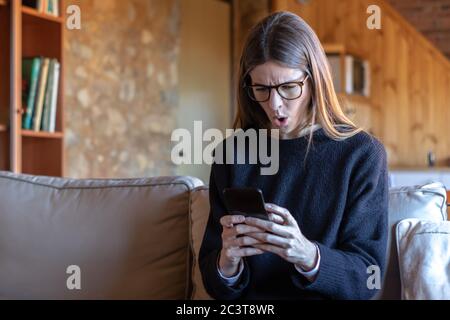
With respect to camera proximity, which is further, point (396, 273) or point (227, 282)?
point (396, 273)

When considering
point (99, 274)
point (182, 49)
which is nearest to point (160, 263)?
point (99, 274)

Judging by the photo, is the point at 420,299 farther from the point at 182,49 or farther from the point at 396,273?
the point at 182,49

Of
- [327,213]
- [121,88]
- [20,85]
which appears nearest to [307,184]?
[327,213]

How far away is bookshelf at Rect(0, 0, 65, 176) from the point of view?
2.57 metres

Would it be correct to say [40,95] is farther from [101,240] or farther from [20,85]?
[101,240]

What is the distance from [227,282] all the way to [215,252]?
0.07 metres

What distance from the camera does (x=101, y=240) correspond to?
67.0 inches

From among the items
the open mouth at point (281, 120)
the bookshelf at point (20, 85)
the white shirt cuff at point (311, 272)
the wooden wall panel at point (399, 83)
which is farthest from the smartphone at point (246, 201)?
the wooden wall panel at point (399, 83)

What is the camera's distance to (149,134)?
418 cm

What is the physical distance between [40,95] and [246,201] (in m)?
1.83

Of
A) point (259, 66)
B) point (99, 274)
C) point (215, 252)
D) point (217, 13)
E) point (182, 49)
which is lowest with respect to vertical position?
point (99, 274)

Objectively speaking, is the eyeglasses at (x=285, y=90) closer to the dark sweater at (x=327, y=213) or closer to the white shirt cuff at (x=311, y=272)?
the dark sweater at (x=327, y=213)

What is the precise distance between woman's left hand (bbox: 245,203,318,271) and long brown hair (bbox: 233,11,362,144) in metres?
0.26

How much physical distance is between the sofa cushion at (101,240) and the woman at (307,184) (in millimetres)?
262
